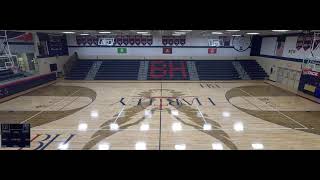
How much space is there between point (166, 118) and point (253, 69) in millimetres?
15142

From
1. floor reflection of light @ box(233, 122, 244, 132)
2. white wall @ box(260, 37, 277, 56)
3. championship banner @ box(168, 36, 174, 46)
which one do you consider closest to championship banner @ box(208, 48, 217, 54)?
championship banner @ box(168, 36, 174, 46)

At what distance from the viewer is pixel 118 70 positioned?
2120 cm

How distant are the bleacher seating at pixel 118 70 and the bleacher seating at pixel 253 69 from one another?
38.0 feet

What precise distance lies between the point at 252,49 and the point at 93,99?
1812 cm

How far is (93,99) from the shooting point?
13336 mm

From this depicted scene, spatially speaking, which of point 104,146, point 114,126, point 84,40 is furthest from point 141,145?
point 84,40

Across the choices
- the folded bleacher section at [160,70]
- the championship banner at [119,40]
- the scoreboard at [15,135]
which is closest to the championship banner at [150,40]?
the folded bleacher section at [160,70]

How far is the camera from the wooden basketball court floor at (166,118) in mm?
7602

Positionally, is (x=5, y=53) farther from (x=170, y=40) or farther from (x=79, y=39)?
(x=170, y=40)

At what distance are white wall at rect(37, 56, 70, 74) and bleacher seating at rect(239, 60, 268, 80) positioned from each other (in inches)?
754

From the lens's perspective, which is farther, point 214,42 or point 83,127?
point 214,42

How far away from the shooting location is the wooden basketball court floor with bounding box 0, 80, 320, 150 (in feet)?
24.9

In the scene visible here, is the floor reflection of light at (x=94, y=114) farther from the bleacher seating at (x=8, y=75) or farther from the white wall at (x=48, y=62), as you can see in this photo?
the white wall at (x=48, y=62)
